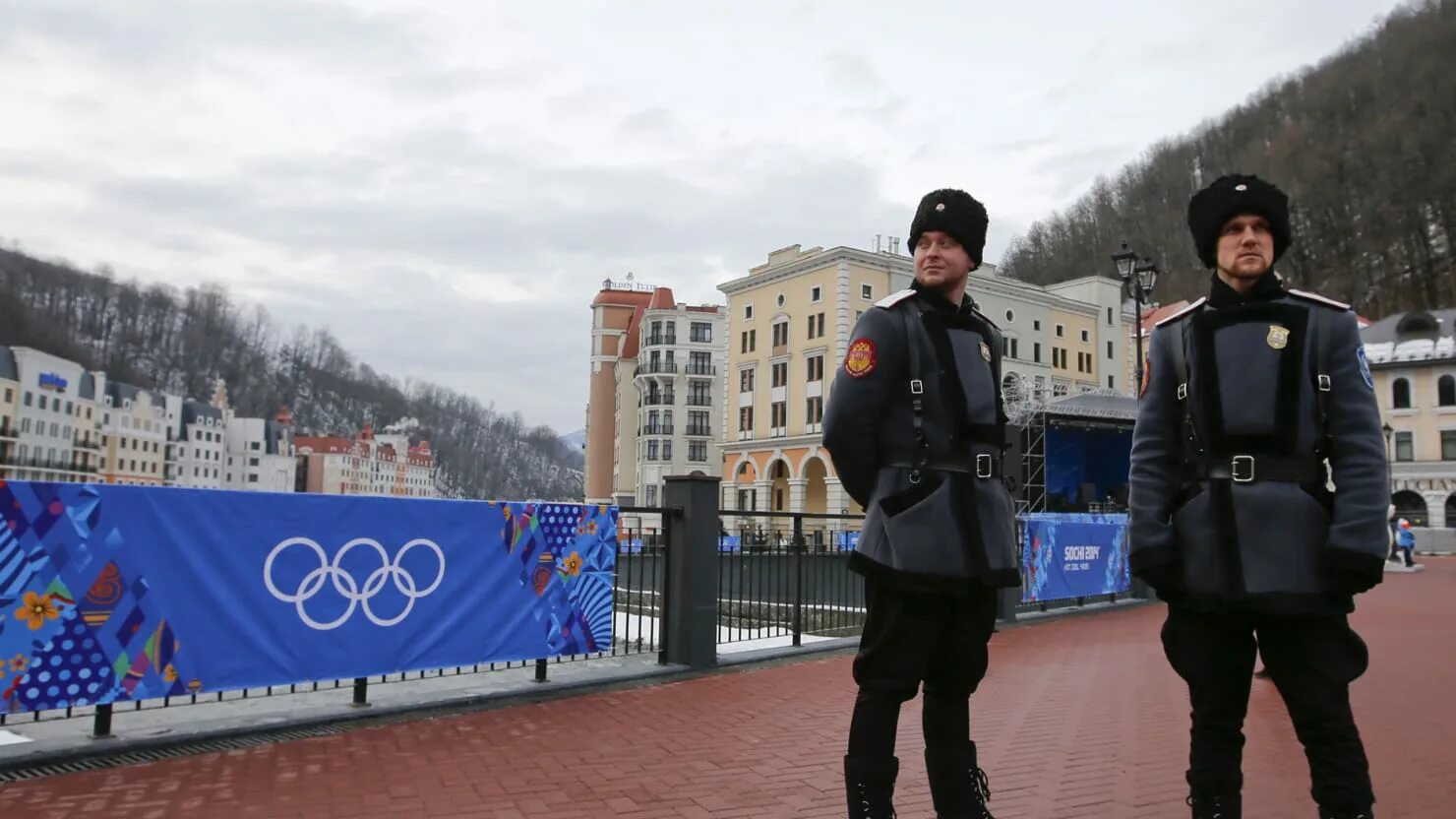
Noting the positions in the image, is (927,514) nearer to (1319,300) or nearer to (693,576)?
(1319,300)

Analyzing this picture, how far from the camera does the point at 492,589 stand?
22.5 feet

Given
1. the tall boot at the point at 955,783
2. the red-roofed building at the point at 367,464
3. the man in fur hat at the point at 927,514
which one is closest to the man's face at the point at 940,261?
the man in fur hat at the point at 927,514

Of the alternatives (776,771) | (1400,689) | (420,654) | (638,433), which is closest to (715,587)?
(420,654)

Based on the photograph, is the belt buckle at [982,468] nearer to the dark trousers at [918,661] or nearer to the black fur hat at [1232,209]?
the dark trousers at [918,661]

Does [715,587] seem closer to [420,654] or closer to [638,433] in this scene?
[420,654]

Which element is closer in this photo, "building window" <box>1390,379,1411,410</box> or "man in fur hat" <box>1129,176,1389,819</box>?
"man in fur hat" <box>1129,176,1389,819</box>

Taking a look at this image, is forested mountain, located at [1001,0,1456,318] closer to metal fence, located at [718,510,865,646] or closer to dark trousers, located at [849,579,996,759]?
metal fence, located at [718,510,865,646]

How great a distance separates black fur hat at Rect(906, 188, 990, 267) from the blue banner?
969cm

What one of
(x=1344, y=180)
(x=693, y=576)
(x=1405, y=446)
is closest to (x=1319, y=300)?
(x=693, y=576)

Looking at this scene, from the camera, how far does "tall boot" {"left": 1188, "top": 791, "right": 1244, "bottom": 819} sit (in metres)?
2.87

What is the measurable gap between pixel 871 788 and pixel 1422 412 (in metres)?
64.1

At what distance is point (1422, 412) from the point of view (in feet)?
179

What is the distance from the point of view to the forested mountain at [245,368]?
5015 inches

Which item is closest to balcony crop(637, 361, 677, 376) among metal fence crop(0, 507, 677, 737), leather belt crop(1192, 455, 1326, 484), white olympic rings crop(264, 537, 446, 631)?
metal fence crop(0, 507, 677, 737)
